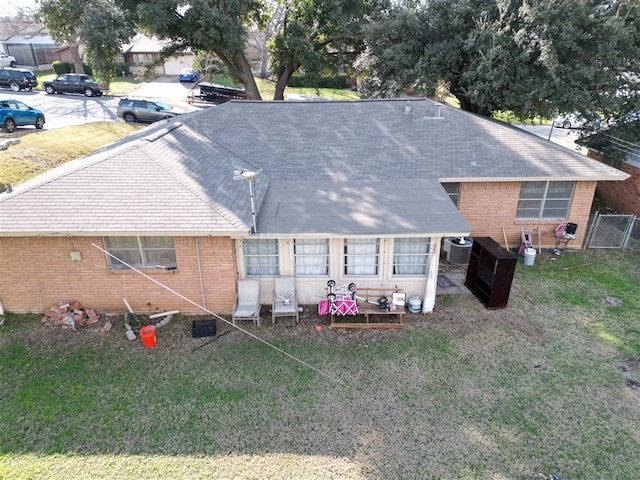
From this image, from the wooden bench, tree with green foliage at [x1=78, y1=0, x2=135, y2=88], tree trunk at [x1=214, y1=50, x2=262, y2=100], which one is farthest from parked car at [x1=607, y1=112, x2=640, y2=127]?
tree with green foliage at [x1=78, y1=0, x2=135, y2=88]

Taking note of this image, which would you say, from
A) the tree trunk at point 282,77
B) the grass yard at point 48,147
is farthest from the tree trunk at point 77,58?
the tree trunk at point 282,77

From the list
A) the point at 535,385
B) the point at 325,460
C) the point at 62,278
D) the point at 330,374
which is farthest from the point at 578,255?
the point at 62,278

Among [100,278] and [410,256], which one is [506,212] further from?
[100,278]

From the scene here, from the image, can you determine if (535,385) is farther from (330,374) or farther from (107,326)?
(107,326)

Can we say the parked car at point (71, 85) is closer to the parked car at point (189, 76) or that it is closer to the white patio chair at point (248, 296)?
the parked car at point (189, 76)

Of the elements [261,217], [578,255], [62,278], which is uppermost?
[261,217]

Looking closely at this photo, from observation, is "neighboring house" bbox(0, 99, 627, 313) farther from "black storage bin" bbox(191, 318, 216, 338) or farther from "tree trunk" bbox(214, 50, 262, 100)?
"tree trunk" bbox(214, 50, 262, 100)

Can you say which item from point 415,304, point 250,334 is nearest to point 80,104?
point 250,334

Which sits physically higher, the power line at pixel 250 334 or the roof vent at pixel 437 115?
the roof vent at pixel 437 115
